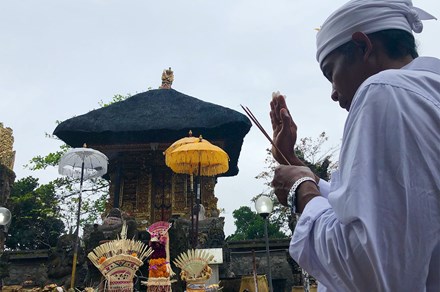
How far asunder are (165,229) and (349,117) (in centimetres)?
636

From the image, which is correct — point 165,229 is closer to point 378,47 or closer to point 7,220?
point 7,220

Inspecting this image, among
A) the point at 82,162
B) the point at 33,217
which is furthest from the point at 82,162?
the point at 33,217

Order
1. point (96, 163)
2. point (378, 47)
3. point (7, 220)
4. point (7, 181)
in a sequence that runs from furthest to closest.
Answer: point (7, 181) < point (96, 163) < point (7, 220) < point (378, 47)

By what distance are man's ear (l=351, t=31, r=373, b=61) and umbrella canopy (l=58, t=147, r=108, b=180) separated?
8681 mm

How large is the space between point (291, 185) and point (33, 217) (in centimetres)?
1991

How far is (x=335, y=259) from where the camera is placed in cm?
80

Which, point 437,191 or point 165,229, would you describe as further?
point 165,229

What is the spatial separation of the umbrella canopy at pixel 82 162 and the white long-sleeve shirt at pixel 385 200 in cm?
888

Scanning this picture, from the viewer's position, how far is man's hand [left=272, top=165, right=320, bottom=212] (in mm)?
1017

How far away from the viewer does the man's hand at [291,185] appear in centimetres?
102

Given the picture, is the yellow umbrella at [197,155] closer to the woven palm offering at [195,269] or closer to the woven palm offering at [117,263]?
the woven palm offering at [195,269]

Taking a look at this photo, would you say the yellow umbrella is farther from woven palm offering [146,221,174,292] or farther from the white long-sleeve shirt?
the white long-sleeve shirt

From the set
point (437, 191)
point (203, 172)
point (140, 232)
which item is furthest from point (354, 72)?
point (203, 172)

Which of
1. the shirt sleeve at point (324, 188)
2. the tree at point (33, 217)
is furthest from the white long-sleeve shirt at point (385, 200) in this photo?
the tree at point (33, 217)
